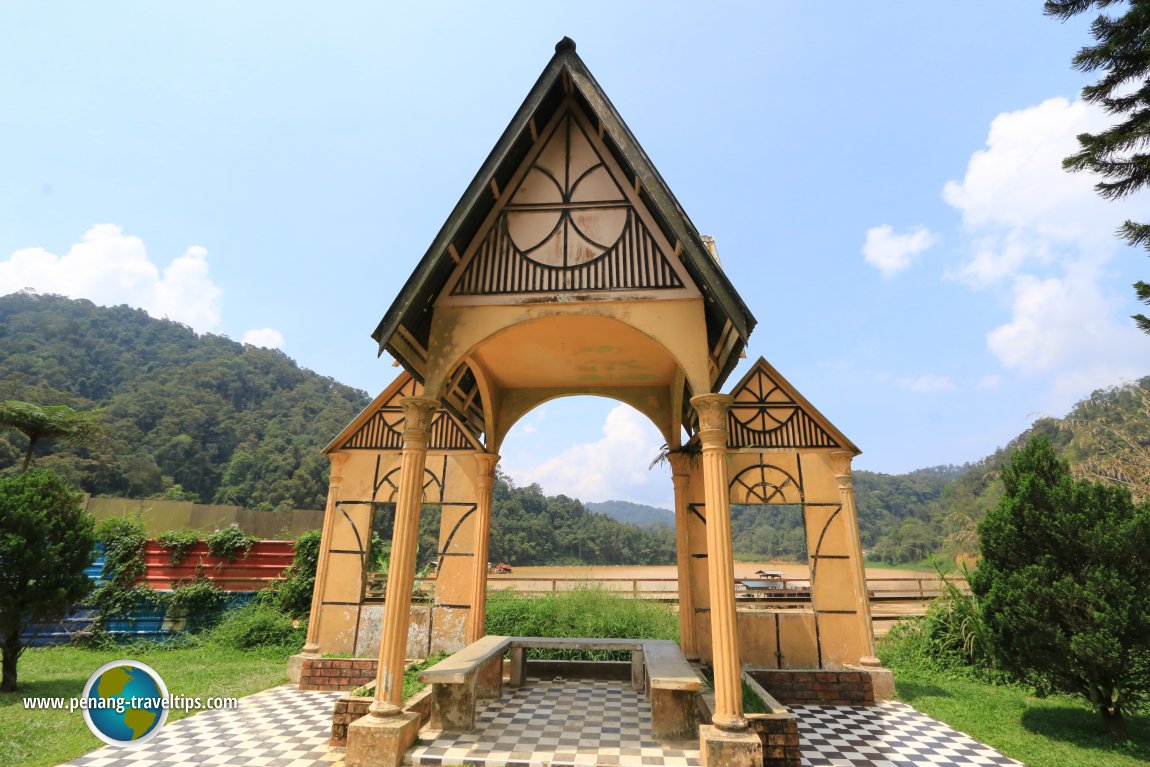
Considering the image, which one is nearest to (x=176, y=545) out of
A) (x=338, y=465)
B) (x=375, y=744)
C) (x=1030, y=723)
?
(x=338, y=465)

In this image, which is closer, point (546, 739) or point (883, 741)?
point (546, 739)

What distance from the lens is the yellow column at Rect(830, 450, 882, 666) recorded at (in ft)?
28.4

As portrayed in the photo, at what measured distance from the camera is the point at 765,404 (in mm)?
9719

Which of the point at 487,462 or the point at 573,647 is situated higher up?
the point at 487,462

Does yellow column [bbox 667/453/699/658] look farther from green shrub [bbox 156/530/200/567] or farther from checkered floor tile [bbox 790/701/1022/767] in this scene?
green shrub [bbox 156/530/200/567]

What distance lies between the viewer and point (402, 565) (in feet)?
18.3

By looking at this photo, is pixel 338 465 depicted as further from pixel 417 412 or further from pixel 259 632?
pixel 259 632

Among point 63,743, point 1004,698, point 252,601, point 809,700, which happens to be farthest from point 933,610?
point 252,601

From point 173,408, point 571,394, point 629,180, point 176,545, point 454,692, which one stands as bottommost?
point 454,692

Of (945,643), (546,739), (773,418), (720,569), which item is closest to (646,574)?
(945,643)

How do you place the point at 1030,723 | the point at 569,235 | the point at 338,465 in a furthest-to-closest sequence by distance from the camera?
1. the point at 338,465
2. the point at 1030,723
3. the point at 569,235

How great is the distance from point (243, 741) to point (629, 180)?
812cm

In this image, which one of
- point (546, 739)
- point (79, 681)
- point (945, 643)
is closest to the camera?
point (546, 739)

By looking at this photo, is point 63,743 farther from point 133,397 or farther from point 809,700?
point 133,397
